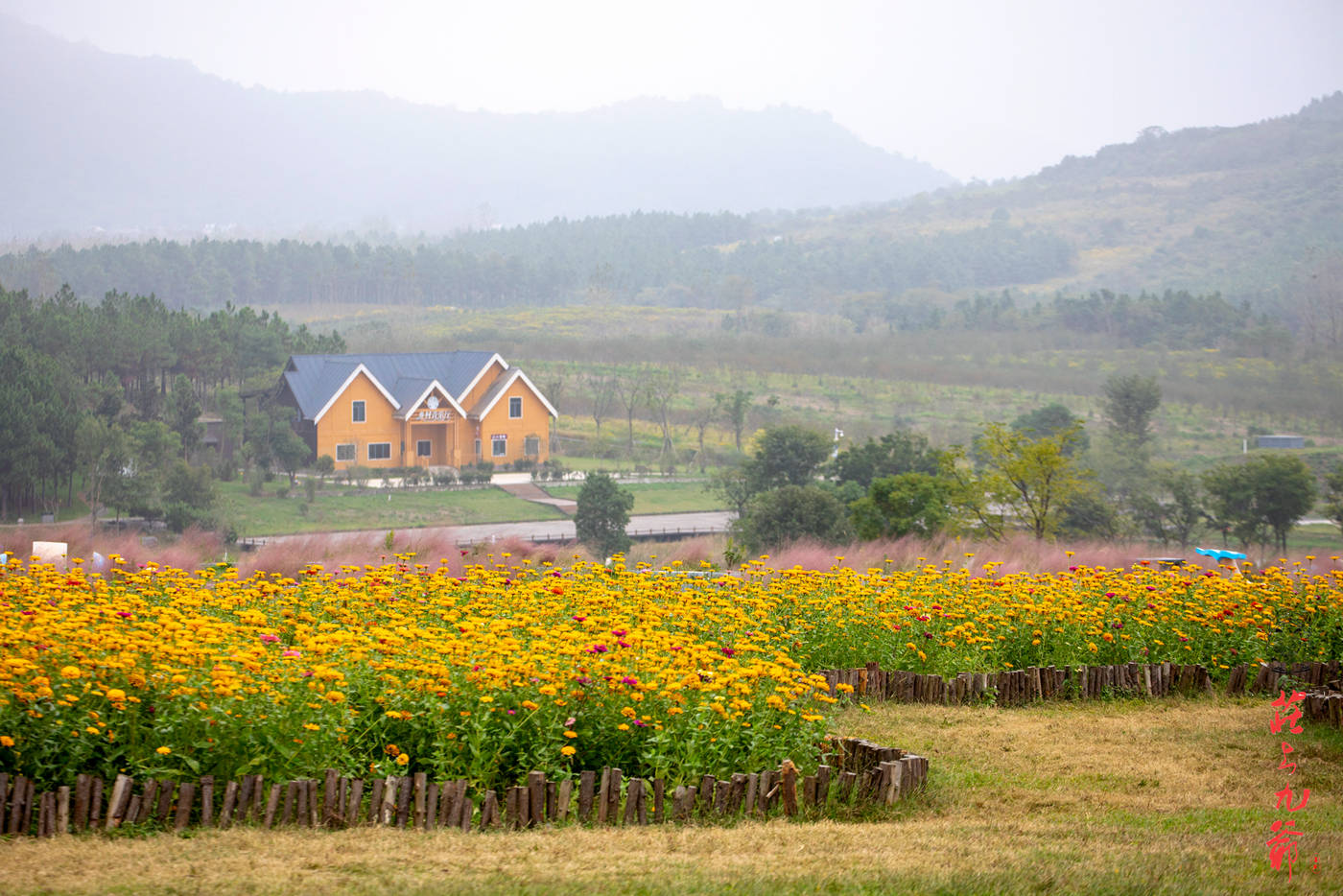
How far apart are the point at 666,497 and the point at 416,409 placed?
10971 mm

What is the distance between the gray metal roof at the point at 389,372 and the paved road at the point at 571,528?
1011 centimetres

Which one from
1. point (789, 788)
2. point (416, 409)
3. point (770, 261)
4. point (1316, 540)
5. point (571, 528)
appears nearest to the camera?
point (789, 788)

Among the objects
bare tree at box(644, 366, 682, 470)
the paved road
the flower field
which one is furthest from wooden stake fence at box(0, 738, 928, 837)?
bare tree at box(644, 366, 682, 470)

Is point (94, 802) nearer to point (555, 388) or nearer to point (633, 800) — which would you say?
point (633, 800)

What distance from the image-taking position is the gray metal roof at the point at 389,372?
4659cm

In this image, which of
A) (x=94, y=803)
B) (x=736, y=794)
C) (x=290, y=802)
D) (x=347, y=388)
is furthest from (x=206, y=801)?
(x=347, y=388)

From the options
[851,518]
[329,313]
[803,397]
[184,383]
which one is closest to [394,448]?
[184,383]

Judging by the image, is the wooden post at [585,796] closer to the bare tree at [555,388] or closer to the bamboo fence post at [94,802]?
the bamboo fence post at [94,802]

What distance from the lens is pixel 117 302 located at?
54.3 m

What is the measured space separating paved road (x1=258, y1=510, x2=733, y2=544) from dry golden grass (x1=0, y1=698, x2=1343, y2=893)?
28.6 metres

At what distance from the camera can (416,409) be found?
156ft

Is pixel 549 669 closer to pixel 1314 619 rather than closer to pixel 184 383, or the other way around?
pixel 1314 619

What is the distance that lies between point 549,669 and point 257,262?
107952 mm

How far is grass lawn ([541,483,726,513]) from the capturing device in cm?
4588
